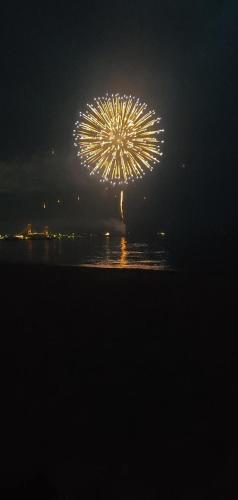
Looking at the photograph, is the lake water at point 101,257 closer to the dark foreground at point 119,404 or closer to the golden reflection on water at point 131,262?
the golden reflection on water at point 131,262

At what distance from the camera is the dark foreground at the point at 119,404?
14.4 ft

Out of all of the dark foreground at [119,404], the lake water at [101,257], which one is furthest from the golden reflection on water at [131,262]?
the dark foreground at [119,404]

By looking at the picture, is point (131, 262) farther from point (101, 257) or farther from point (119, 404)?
point (119, 404)

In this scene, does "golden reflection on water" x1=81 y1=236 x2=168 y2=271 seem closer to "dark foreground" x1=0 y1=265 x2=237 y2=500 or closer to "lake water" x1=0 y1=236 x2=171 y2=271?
"lake water" x1=0 y1=236 x2=171 y2=271

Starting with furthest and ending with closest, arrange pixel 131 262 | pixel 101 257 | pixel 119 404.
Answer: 1. pixel 101 257
2. pixel 131 262
3. pixel 119 404

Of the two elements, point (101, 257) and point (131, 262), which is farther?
point (101, 257)

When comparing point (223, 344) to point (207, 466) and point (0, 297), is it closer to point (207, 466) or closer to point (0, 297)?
point (207, 466)

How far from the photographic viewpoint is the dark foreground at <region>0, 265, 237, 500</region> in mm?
4383

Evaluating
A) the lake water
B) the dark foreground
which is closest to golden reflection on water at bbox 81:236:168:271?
the lake water

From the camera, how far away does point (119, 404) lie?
19.7ft

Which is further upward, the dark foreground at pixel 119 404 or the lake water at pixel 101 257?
the dark foreground at pixel 119 404

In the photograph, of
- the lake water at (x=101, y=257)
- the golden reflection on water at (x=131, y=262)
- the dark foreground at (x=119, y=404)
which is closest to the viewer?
the dark foreground at (x=119, y=404)

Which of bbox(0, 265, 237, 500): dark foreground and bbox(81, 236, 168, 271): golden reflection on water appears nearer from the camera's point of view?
bbox(0, 265, 237, 500): dark foreground

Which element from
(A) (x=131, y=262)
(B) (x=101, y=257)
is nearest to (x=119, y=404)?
(A) (x=131, y=262)
